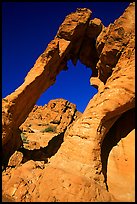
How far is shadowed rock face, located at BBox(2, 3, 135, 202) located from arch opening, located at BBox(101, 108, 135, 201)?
0.25 feet

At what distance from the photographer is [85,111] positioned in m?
11.4

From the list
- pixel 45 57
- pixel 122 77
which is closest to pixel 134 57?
pixel 122 77

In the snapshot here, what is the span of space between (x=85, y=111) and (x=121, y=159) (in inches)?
101

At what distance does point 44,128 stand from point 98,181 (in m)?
26.8

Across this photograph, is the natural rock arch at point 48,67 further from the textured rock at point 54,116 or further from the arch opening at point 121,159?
the textured rock at point 54,116

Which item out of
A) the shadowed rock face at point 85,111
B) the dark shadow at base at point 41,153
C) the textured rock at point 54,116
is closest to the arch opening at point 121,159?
the shadowed rock face at point 85,111

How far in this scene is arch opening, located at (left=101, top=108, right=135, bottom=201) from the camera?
32.3 ft

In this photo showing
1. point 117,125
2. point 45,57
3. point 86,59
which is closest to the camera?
point 117,125

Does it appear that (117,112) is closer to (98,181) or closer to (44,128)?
(98,181)

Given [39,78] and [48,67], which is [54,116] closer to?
[48,67]

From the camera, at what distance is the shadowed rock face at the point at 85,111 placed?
8562 mm

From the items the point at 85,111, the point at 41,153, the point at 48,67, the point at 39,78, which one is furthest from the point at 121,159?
the point at 41,153

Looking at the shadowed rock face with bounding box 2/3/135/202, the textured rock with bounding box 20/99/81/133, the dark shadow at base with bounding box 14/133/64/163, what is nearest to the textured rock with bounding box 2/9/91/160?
the shadowed rock face with bounding box 2/3/135/202

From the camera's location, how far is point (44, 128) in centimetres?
3556
